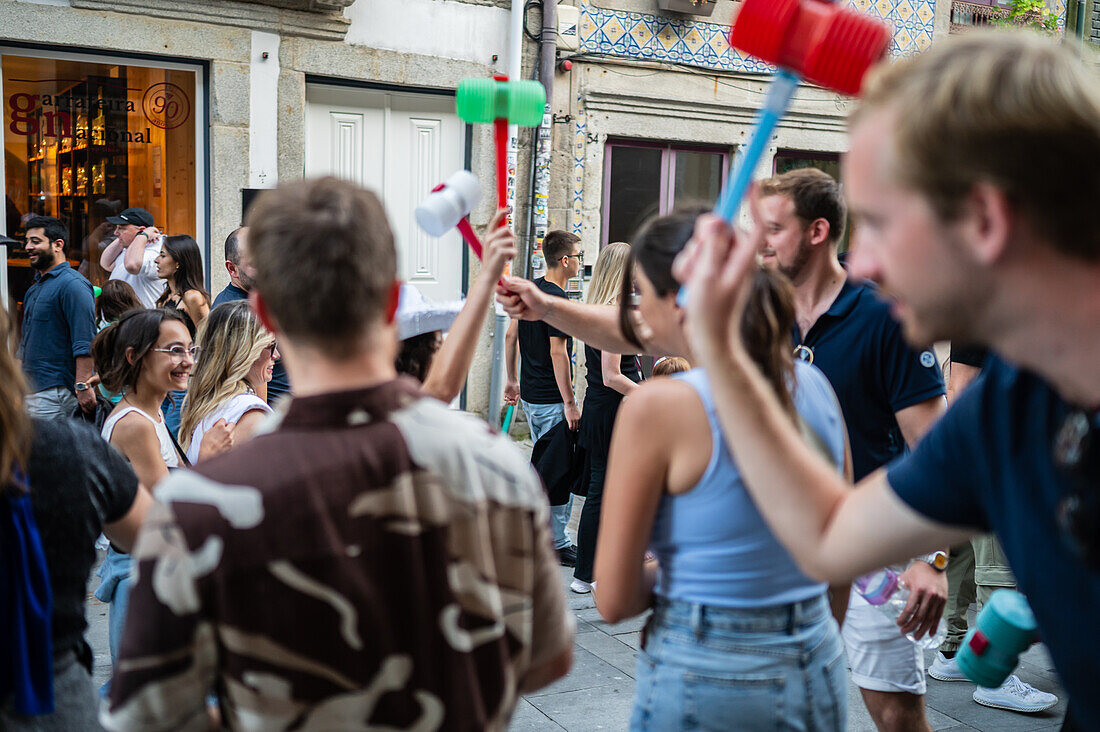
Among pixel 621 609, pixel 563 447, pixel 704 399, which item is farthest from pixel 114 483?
pixel 563 447

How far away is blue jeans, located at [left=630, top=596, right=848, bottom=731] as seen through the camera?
178 cm

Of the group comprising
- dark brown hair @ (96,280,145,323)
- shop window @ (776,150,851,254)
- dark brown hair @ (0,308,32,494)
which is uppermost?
shop window @ (776,150,851,254)

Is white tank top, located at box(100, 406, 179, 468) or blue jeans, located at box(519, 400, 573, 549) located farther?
blue jeans, located at box(519, 400, 573, 549)

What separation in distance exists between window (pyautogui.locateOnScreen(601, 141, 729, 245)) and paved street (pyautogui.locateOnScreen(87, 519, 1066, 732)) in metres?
5.63

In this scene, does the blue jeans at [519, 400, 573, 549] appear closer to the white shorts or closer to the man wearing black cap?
the man wearing black cap

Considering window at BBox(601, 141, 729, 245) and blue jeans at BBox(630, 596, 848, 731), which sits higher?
window at BBox(601, 141, 729, 245)

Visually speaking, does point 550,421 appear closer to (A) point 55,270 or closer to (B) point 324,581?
(A) point 55,270

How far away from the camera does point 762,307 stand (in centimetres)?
182

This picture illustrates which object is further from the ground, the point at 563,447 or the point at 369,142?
the point at 369,142

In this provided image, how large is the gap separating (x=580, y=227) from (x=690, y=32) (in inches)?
85.9

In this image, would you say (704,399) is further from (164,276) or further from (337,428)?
(164,276)

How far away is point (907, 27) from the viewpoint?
416 inches

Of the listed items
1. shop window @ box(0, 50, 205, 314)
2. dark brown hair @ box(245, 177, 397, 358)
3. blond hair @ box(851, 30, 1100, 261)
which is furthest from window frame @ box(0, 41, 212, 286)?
blond hair @ box(851, 30, 1100, 261)

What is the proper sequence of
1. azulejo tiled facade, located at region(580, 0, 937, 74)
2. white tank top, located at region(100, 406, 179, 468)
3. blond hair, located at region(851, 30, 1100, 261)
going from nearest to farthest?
blond hair, located at region(851, 30, 1100, 261) → white tank top, located at region(100, 406, 179, 468) → azulejo tiled facade, located at region(580, 0, 937, 74)
